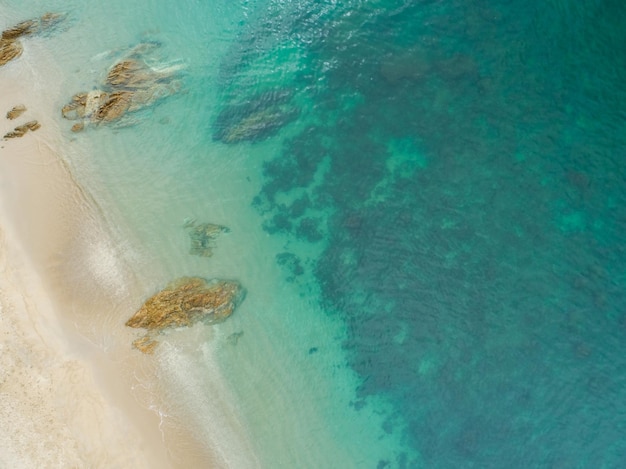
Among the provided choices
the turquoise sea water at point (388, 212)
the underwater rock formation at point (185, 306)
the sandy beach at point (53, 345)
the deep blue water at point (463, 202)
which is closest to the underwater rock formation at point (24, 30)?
the turquoise sea water at point (388, 212)

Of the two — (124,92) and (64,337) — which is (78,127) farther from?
(64,337)

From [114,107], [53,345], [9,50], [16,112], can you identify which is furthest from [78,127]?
[53,345]

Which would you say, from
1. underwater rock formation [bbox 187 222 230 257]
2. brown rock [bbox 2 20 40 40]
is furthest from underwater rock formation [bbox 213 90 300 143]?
brown rock [bbox 2 20 40 40]

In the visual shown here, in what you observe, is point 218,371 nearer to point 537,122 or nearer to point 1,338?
point 1,338

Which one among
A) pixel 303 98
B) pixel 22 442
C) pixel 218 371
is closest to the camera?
pixel 22 442

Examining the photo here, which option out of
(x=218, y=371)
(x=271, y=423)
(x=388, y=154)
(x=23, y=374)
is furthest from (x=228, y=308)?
(x=388, y=154)

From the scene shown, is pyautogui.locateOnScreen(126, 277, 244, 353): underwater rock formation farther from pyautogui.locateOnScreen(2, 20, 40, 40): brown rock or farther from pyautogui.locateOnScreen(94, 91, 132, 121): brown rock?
pyautogui.locateOnScreen(2, 20, 40, 40): brown rock
